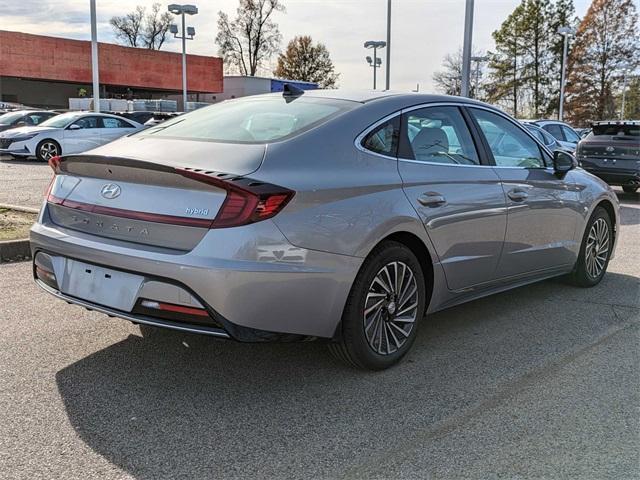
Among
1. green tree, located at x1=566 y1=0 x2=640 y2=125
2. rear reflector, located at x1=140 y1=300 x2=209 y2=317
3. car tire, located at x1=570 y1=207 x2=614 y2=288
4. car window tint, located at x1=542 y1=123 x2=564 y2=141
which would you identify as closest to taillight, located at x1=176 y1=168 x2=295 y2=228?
rear reflector, located at x1=140 y1=300 x2=209 y2=317

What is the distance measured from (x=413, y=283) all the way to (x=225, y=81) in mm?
58572

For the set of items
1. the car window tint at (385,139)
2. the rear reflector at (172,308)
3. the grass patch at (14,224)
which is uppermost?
the car window tint at (385,139)

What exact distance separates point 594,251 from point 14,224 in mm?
6063

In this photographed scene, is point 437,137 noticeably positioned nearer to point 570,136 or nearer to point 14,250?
point 14,250

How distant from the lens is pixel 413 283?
3.88 m

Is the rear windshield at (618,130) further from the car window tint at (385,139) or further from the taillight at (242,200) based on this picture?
the taillight at (242,200)

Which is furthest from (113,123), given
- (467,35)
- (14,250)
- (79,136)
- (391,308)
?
(391,308)

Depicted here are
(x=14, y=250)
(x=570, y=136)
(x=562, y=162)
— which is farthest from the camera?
(x=570, y=136)

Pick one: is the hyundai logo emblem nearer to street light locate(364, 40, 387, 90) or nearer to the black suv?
the black suv

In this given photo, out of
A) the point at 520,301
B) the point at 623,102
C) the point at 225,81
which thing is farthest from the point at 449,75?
the point at 520,301

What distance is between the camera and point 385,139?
3.86 m

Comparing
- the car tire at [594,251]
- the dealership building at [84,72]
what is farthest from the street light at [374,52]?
the car tire at [594,251]

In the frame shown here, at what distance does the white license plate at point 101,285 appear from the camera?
321cm

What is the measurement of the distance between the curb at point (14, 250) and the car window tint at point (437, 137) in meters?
4.06
